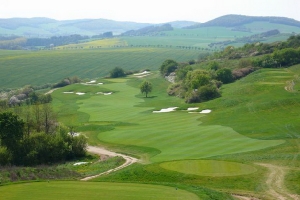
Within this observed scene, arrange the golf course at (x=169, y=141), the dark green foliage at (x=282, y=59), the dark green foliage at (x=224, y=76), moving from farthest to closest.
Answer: the dark green foliage at (x=282, y=59) < the dark green foliage at (x=224, y=76) < the golf course at (x=169, y=141)

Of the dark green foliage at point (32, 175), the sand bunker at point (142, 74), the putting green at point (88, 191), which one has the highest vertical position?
the putting green at point (88, 191)

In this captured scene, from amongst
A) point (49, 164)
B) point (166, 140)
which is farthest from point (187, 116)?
point (49, 164)

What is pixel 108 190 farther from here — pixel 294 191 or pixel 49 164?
pixel 49 164

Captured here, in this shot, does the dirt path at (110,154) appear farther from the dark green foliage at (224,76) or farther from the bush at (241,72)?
the bush at (241,72)

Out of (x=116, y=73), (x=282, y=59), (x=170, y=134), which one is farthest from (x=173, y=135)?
(x=116, y=73)

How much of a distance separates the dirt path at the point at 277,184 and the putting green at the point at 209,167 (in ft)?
5.33

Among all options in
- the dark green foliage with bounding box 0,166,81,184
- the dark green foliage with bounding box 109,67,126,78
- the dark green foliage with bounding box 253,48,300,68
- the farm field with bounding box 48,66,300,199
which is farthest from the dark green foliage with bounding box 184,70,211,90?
the dark green foliage with bounding box 109,67,126,78

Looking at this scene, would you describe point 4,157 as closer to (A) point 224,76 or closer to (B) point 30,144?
(B) point 30,144

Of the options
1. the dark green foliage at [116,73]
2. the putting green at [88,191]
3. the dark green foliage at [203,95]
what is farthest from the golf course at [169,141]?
the dark green foliage at [116,73]

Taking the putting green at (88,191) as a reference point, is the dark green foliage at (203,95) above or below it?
below

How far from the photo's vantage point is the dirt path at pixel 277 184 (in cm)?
2872

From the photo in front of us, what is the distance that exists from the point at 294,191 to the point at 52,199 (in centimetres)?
1574

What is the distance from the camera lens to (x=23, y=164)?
47.5 meters

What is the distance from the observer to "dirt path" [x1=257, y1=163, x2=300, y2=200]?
28.7 metres
